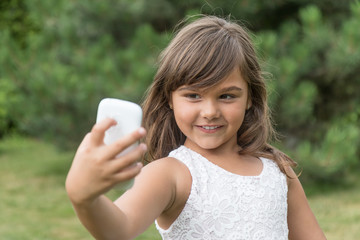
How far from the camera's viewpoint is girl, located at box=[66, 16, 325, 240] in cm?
180

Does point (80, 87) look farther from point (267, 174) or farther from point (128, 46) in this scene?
point (267, 174)

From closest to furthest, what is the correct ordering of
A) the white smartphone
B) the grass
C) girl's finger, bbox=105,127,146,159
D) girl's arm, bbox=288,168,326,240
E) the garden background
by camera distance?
1. girl's finger, bbox=105,127,146,159
2. the white smartphone
3. girl's arm, bbox=288,168,326,240
4. the grass
5. the garden background

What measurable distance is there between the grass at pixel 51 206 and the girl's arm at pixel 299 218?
2.79m

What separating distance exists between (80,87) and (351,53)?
9.31 feet

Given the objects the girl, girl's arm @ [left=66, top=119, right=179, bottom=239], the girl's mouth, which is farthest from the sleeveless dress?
girl's arm @ [left=66, top=119, right=179, bottom=239]

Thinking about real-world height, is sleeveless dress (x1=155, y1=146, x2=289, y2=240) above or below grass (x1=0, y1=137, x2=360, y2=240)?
above

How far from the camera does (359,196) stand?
20.6 ft

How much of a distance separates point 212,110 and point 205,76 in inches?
4.3

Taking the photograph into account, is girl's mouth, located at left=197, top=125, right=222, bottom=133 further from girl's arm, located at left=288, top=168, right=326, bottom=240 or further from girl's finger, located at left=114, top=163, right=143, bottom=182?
girl's finger, located at left=114, top=163, right=143, bottom=182

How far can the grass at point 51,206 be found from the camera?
5133 millimetres

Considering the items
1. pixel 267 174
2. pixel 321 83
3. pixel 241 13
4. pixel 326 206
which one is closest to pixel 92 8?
pixel 241 13

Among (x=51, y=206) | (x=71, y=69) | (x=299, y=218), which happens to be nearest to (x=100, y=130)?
(x=299, y=218)

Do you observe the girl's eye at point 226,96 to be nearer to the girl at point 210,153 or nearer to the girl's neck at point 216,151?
the girl at point 210,153

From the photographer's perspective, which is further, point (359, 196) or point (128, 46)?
point (128, 46)
